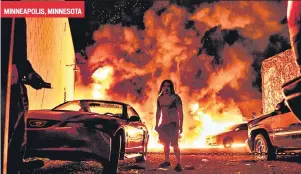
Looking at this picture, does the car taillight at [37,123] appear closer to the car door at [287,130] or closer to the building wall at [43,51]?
the building wall at [43,51]

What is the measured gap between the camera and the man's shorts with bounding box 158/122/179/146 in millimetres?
8398

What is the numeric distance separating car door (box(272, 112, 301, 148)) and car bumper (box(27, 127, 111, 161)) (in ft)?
15.4

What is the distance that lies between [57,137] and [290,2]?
4.93 metres

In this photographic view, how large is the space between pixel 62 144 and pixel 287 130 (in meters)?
5.27

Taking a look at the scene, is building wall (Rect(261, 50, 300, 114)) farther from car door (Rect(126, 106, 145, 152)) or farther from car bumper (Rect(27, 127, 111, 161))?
car bumper (Rect(27, 127, 111, 161))

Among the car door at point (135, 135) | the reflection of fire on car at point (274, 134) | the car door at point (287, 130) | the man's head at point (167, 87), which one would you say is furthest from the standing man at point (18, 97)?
the car door at point (287, 130)

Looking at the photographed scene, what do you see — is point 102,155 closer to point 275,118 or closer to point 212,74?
point 275,118

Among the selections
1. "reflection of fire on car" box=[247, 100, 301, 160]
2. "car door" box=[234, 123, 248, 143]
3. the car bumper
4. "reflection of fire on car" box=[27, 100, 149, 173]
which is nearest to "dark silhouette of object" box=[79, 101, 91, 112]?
"reflection of fire on car" box=[27, 100, 149, 173]

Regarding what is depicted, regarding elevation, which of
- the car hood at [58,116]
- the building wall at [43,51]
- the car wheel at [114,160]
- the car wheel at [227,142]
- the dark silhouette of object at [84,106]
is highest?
the building wall at [43,51]

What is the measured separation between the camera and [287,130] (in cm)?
944

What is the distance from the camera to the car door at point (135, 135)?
805 cm

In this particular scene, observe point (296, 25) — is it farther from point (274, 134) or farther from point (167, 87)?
point (274, 134)

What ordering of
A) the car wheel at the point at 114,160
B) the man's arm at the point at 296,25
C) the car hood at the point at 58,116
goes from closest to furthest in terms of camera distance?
the man's arm at the point at 296,25
the car hood at the point at 58,116
the car wheel at the point at 114,160

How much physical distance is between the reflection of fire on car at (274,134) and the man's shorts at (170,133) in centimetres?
191
